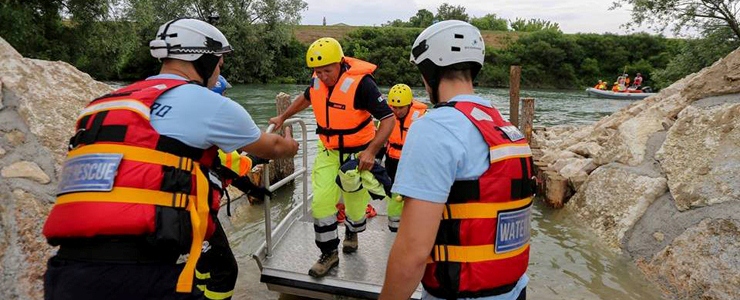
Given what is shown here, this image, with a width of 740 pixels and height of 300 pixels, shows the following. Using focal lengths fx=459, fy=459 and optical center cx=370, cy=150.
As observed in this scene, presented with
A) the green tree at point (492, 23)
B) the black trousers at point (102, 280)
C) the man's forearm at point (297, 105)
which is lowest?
the black trousers at point (102, 280)

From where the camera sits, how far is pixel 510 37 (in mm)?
56531

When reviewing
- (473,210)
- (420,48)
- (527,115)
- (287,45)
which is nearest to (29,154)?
(420,48)

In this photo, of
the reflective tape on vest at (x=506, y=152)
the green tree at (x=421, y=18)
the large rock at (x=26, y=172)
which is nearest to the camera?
the reflective tape on vest at (x=506, y=152)

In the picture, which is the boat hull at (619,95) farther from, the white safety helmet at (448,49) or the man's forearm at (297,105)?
the white safety helmet at (448,49)

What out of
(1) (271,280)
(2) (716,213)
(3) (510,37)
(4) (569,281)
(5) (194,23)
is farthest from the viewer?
(3) (510,37)

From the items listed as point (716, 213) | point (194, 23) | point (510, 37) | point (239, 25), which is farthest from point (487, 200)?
point (510, 37)

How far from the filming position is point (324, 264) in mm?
4375

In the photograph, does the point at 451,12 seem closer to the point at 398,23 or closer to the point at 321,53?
the point at 398,23

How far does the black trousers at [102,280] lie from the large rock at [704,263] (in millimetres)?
5214

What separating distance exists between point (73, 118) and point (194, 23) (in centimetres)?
266

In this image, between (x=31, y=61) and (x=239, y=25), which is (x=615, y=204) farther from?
(x=239, y=25)

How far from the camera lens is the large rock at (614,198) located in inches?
252

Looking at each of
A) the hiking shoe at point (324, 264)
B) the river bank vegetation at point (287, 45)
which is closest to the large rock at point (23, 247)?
the hiking shoe at point (324, 264)

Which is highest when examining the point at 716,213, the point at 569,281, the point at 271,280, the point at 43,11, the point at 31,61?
the point at 43,11
